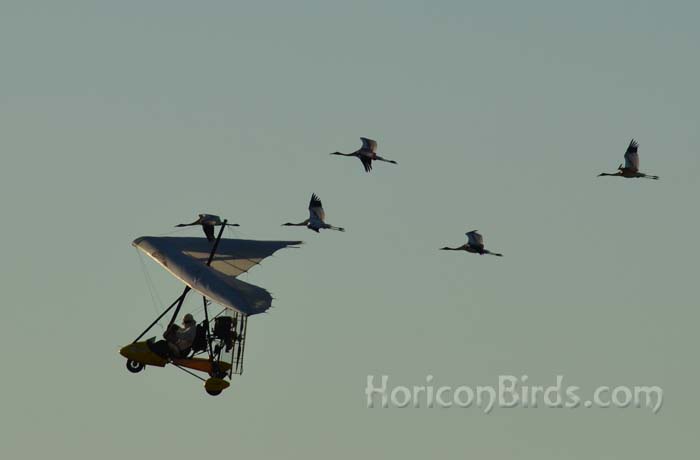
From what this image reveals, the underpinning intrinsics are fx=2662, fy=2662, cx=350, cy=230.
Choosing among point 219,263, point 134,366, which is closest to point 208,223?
point 219,263

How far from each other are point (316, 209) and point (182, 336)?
47.4 feet

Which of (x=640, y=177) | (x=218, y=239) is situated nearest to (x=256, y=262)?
(x=218, y=239)

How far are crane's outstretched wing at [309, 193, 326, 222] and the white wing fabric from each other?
3.74 meters

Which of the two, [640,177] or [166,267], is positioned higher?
[640,177]

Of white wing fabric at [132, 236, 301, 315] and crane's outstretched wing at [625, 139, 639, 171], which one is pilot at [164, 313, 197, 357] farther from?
crane's outstretched wing at [625, 139, 639, 171]

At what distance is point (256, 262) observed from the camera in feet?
366

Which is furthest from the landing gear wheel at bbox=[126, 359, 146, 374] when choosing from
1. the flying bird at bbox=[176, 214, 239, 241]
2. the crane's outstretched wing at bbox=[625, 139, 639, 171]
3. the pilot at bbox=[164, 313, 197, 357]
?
the crane's outstretched wing at bbox=[625, 139, 639, 171]

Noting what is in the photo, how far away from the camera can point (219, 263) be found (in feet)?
364

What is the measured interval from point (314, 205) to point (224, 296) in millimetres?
15408

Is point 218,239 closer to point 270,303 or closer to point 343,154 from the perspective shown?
point 270,303

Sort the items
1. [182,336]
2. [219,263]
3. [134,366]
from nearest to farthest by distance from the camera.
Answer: [182,336], [134,366], [219,263]

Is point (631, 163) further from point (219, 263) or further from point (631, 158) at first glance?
point (219, 263)

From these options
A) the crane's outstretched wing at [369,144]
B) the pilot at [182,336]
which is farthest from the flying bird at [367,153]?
the pilot at [182,336]

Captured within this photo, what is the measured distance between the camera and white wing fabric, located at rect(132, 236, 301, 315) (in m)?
102
